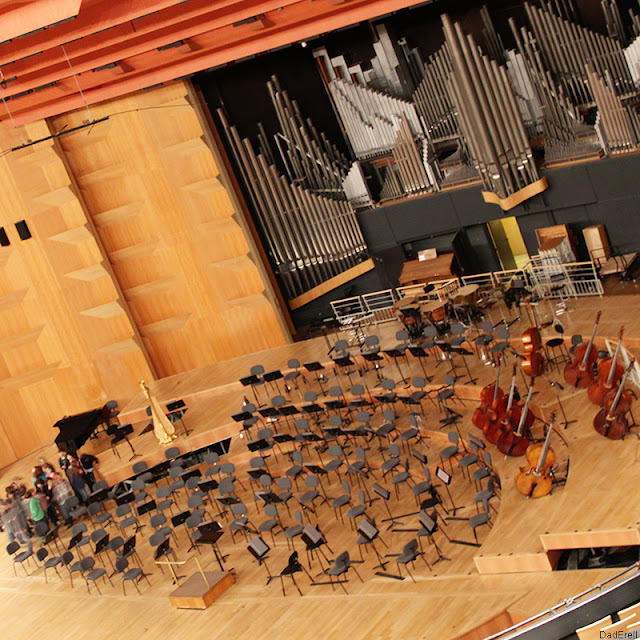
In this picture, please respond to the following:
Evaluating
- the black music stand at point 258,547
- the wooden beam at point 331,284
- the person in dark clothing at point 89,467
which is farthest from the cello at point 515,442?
the person in dark clothing at point 89,467

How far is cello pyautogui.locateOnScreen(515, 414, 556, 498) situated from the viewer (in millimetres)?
9297

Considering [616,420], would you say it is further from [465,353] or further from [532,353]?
[465,353]

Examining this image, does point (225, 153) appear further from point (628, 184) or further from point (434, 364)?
point (628, 184)

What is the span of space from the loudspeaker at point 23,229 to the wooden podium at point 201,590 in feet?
23.4

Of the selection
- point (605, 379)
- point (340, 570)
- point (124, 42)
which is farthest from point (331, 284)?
point (340, 570)

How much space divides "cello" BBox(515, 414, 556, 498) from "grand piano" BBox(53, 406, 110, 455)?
7.38 meters

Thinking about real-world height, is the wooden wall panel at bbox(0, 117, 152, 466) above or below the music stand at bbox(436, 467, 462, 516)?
above

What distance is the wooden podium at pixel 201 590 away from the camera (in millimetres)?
10679

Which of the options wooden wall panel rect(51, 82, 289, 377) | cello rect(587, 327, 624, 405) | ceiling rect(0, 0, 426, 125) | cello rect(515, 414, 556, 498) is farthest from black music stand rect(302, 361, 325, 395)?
ceiling rect(0, 0, 426, 125)

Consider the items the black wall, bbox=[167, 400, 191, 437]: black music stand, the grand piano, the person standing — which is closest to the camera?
the black wall

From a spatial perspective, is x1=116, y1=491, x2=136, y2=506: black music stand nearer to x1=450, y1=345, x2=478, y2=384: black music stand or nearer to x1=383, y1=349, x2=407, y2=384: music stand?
x1=383, y1=349, x2=407, y2=384: music stand

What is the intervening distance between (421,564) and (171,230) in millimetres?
7937

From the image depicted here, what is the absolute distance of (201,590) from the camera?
1071 cm

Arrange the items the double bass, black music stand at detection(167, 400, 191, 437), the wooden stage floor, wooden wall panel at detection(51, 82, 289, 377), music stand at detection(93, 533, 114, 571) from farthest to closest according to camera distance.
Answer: wooden wall panel at detection(51, 82, 289, 377)
black music stand at detection(167, 400, 191, 437)
music stand at detection(93, 533, 114, 571)
the double bass
the wooden stage floor
